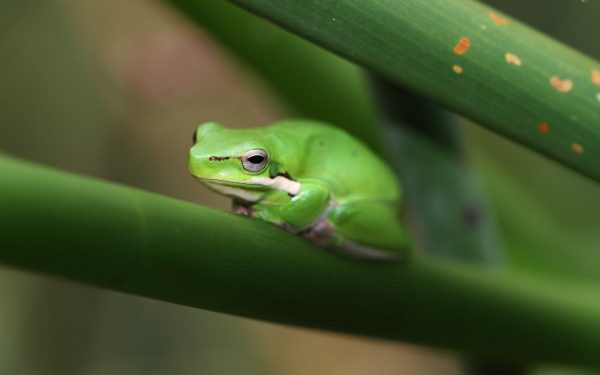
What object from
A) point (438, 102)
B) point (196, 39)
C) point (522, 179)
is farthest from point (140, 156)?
point (438, 102)

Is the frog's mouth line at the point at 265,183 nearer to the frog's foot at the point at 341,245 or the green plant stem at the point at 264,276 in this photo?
the frog's foot at the point at 341,245

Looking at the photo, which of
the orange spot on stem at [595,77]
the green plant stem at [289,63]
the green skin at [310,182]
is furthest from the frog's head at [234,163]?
the orange spot on stem at [595,77]

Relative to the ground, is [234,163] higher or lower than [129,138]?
lower

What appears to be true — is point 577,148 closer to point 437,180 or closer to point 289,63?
point 437,180

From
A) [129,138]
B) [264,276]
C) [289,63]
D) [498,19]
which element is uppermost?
[129,138]

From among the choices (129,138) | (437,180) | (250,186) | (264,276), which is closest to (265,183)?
(250,186)

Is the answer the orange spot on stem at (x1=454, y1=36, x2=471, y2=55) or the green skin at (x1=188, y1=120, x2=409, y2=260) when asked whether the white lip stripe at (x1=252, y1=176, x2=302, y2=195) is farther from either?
the orange spot on stem at (x1=454, y1=36, x2=471, y2=55)

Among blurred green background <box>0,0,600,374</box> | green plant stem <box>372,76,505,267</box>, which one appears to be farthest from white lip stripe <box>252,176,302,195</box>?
blurred green background <box>0,0,600,374</box>
